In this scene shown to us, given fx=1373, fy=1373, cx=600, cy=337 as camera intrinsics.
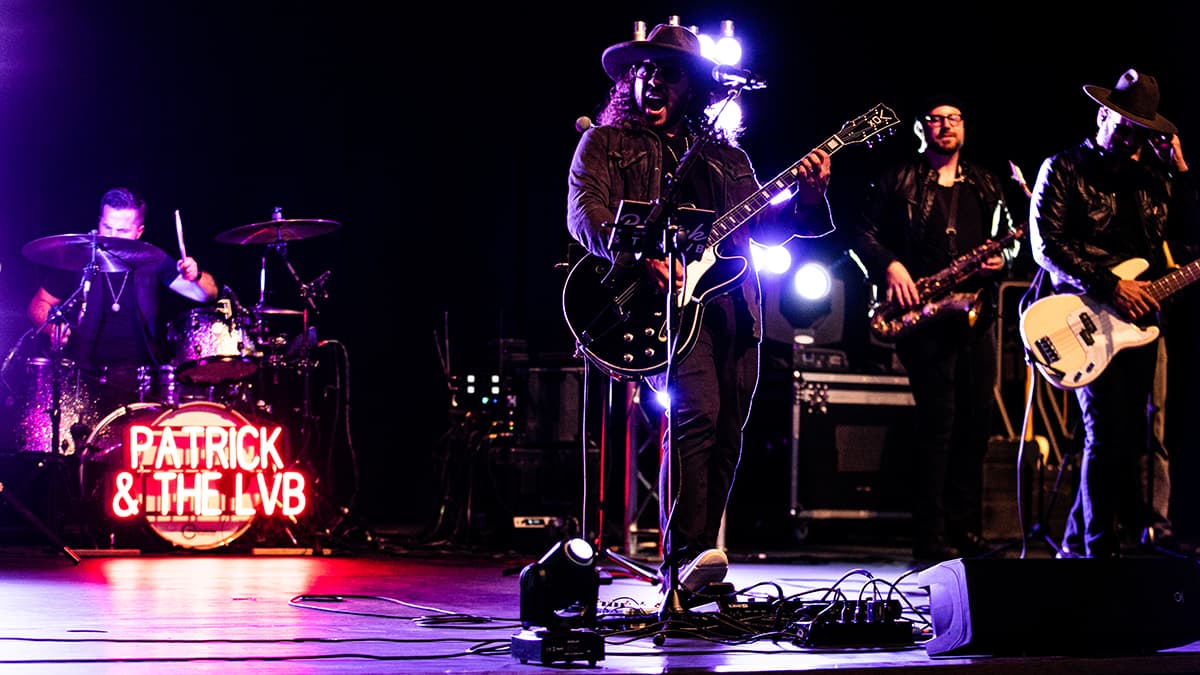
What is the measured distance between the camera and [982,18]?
343 inches

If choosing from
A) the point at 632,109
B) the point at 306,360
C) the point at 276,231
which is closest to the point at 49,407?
the point at 306,360

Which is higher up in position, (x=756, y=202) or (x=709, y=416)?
(x=756, y=202)

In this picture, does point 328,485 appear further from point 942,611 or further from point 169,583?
point 942,611

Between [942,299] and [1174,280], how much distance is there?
3.64 feet

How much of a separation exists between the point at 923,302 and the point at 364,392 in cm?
396

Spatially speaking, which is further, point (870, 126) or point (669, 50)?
point (669, 50)

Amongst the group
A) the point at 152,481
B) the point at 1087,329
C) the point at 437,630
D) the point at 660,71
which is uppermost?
the point at 660,71

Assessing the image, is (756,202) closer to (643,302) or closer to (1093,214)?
(643,302)

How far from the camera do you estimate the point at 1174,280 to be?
568 centimetres

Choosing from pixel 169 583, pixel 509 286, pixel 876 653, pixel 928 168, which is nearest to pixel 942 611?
pixel 876 653

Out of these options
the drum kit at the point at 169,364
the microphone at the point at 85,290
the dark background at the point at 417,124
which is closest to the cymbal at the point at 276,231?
the drum kit at the point at 169,364

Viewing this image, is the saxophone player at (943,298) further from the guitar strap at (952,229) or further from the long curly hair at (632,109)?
the long curly hair at (632,109)

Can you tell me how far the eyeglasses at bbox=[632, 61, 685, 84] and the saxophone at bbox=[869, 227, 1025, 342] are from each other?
7.65ft

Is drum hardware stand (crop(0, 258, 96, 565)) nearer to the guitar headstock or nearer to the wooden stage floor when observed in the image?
the wooden stage floor
